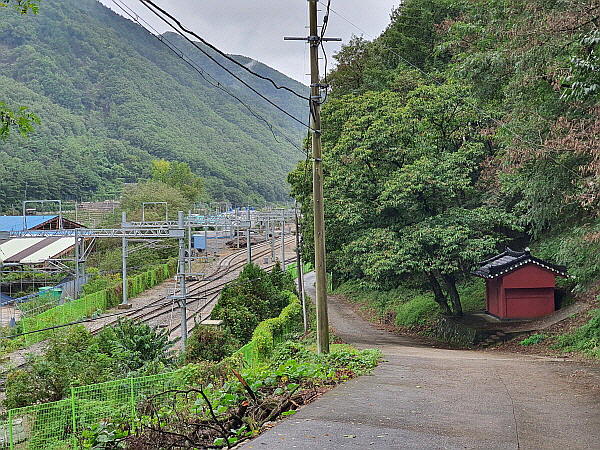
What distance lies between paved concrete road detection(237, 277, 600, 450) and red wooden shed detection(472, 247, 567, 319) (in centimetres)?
960

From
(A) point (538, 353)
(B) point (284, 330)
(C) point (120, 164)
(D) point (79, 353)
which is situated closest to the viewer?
(D) point (79, 353)

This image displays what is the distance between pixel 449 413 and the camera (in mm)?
7871

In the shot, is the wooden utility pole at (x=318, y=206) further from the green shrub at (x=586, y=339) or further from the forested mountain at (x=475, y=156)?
the green shrub at (x=586, y=339)

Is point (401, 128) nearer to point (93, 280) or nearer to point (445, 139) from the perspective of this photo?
point (445, 139)

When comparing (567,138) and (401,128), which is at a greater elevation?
(401,128)

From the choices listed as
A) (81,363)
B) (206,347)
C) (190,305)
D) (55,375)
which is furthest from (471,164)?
(190,305)

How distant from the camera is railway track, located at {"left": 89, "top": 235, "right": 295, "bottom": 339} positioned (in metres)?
26.0

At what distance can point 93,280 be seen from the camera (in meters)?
39.1

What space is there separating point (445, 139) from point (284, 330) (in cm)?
1045

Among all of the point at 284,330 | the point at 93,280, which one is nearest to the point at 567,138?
the point at 284,330

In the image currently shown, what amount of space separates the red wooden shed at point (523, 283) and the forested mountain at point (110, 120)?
57.6 metres

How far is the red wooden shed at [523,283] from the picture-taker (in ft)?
72.2

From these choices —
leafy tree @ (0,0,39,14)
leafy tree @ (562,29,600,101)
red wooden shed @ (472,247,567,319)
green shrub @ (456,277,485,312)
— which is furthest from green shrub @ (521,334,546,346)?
leafy tree @ (0,0,39,14)

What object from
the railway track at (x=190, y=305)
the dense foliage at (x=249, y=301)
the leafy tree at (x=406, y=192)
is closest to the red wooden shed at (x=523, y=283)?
the leafy tree at (x=406, y=192)
